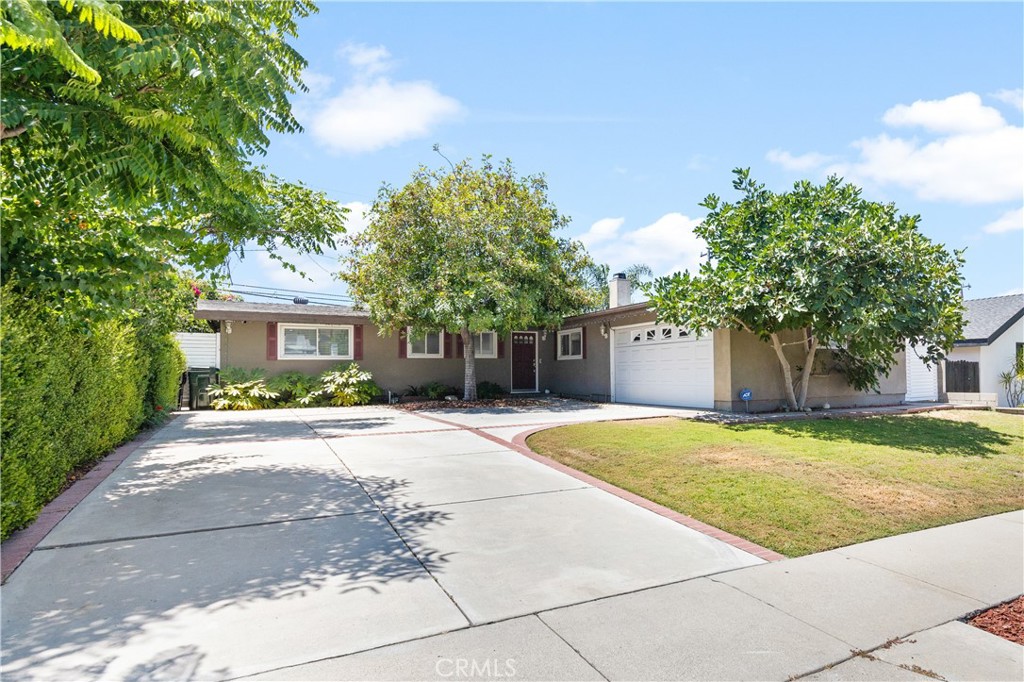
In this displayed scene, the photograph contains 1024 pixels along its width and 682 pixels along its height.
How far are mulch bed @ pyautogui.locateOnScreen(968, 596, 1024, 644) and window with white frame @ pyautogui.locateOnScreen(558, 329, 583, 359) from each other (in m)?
14.7

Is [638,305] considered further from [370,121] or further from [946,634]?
[946,634]

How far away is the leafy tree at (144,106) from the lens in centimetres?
329

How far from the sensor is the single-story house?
42.5 feet

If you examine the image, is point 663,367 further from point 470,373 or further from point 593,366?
point 470,373

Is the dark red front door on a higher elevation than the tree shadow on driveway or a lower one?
higher

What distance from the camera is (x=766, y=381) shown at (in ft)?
42.5

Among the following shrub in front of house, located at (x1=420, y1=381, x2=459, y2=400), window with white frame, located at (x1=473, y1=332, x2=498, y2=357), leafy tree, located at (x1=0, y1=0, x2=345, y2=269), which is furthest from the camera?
window with white frame, located at (x1=473, y1=332, x2=498, y2=357)

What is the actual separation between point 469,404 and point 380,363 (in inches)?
146

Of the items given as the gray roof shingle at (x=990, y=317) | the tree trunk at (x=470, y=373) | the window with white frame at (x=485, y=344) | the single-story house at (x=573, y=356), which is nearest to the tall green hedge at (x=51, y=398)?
the single-story house at (x=573, y=356)

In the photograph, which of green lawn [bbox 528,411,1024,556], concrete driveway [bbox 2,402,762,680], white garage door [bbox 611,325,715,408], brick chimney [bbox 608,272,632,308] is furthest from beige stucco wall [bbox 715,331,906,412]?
concrete driveway [bbox 2,402,762,680]

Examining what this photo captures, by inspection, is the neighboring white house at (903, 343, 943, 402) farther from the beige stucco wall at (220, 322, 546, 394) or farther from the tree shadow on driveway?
the tree shadow on driveway

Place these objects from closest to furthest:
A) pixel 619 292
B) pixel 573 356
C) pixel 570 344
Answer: pixel 619 292
pixel 573 356
pixel 570 344

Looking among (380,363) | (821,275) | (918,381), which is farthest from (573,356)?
(918,381)

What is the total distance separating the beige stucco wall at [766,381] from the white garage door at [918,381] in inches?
115
